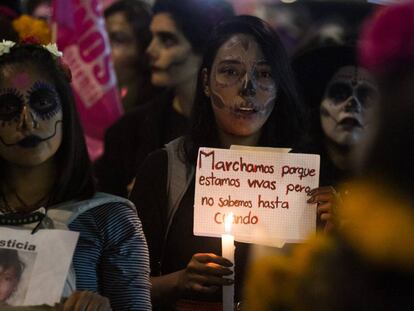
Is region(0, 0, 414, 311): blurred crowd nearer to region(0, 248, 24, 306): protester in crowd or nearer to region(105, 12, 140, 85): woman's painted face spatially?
region(0, 248, 24, 306): protester in crowd

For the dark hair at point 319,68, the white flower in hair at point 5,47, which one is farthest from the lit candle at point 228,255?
the dark hair at point 319,68

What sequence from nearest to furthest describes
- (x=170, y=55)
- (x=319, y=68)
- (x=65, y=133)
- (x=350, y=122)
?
(x=65, y=133) → (x=350, y=122) → (x=319, y=68) → (x=170, y=55)

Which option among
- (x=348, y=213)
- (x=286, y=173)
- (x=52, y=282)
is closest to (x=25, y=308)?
(x=52, y=282)

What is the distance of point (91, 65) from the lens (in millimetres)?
4887

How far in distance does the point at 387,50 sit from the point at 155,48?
332 cm

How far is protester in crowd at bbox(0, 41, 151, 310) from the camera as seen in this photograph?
244 centimetres

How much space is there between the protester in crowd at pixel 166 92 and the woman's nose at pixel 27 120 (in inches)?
58.0

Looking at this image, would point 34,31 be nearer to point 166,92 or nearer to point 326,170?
point 326,170

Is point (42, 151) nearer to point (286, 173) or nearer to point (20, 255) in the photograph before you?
point (20, 255)

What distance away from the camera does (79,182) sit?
253 cm

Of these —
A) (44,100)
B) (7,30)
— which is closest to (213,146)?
(44,100)

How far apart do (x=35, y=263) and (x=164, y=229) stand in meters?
0.51

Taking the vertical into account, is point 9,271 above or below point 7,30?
below

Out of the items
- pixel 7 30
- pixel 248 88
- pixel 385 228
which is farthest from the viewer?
pixel 7 30
